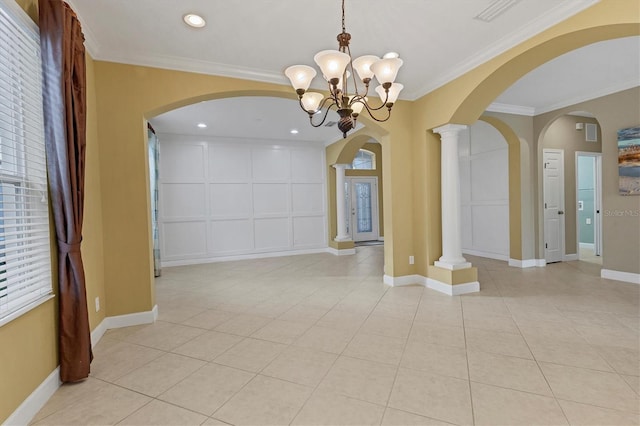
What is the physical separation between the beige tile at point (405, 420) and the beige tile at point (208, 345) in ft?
4.77

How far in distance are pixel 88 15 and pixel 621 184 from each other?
6659 millimetres

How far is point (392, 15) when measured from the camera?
2488mm

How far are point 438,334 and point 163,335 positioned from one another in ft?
8.60

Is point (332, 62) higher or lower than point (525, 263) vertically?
higher

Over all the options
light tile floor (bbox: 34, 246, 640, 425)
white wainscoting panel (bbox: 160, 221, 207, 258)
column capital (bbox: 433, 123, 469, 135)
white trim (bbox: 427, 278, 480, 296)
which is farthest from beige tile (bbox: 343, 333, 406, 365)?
white wainscoting panel (bbox: 160, 221, 207, 258)

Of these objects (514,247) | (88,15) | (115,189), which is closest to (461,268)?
(514,247)

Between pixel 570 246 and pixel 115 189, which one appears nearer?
pixel 115 189

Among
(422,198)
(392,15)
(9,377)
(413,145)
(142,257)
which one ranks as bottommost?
(9,377)

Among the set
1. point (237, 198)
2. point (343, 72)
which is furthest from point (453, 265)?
point (237, 198)

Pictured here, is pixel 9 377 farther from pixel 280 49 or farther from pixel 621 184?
pixel 621 184

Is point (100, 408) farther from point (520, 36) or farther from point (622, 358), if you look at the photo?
point (520, 36)

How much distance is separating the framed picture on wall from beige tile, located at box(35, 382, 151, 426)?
20.3 ft

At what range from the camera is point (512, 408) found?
1.73m

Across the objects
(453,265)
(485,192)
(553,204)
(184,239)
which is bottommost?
(453,265)
